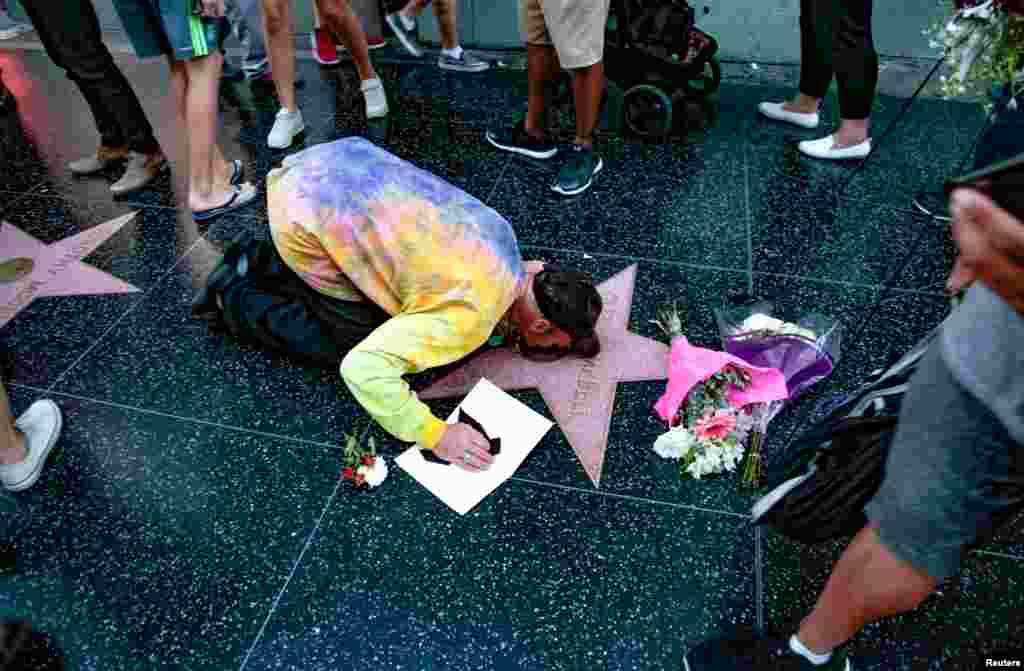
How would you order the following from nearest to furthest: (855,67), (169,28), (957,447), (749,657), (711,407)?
1. (957,447)
2. (749,657)
3. (711,407)
4. (169,28)
5. (855,67)

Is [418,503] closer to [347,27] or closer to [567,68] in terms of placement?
[567,68]

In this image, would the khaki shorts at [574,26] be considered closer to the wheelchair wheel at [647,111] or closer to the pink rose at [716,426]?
the wheelchair wheel at [647,111]

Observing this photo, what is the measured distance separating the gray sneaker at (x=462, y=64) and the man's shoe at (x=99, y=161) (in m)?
2.06

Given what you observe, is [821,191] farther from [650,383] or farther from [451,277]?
[451,277]

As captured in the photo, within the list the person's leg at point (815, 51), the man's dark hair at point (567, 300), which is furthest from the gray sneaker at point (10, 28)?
the person's leg at point (815, 51)

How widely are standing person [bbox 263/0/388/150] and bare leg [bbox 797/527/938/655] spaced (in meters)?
3.45

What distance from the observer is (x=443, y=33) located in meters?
4.64

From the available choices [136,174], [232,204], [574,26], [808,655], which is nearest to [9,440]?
[232,204]

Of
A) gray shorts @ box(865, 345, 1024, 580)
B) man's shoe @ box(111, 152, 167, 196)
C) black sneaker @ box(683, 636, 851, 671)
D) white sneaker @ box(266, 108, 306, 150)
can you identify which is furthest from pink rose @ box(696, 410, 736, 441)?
man's shoe @ box(111, 152, 167, 196)

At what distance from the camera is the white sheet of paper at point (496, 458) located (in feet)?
6.80

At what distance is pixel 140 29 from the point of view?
2.98 m

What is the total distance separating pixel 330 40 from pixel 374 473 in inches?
145

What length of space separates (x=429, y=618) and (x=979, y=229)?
4.86ft

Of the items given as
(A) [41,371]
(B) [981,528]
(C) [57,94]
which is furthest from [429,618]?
(C) [57,94]
